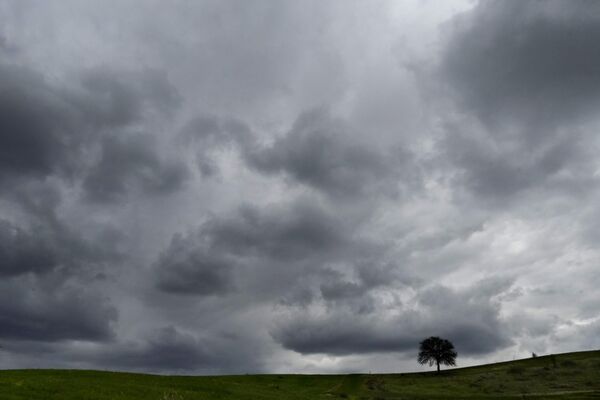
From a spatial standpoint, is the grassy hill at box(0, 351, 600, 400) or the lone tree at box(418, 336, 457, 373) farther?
the lone tree at box(418, 336, 457, 373)

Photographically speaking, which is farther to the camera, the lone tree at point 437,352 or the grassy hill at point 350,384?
the lone tree at point 437,352

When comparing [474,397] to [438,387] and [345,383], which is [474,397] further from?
[345,383]

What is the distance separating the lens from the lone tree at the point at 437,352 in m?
156

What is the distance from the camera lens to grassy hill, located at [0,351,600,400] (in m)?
45.1

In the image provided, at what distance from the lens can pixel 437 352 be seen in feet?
515

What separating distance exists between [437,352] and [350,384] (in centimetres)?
4681

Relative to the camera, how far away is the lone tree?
155750mm

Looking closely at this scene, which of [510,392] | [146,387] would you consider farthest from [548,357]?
[146,387]

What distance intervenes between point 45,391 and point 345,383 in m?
96.6

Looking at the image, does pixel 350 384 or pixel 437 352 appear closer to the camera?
pixel 350 384

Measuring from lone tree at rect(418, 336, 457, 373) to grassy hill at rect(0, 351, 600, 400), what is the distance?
5.89 metres

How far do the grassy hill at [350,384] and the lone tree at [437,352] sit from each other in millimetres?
5888

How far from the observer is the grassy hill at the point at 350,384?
4514 cm

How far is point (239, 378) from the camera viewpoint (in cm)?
12256
